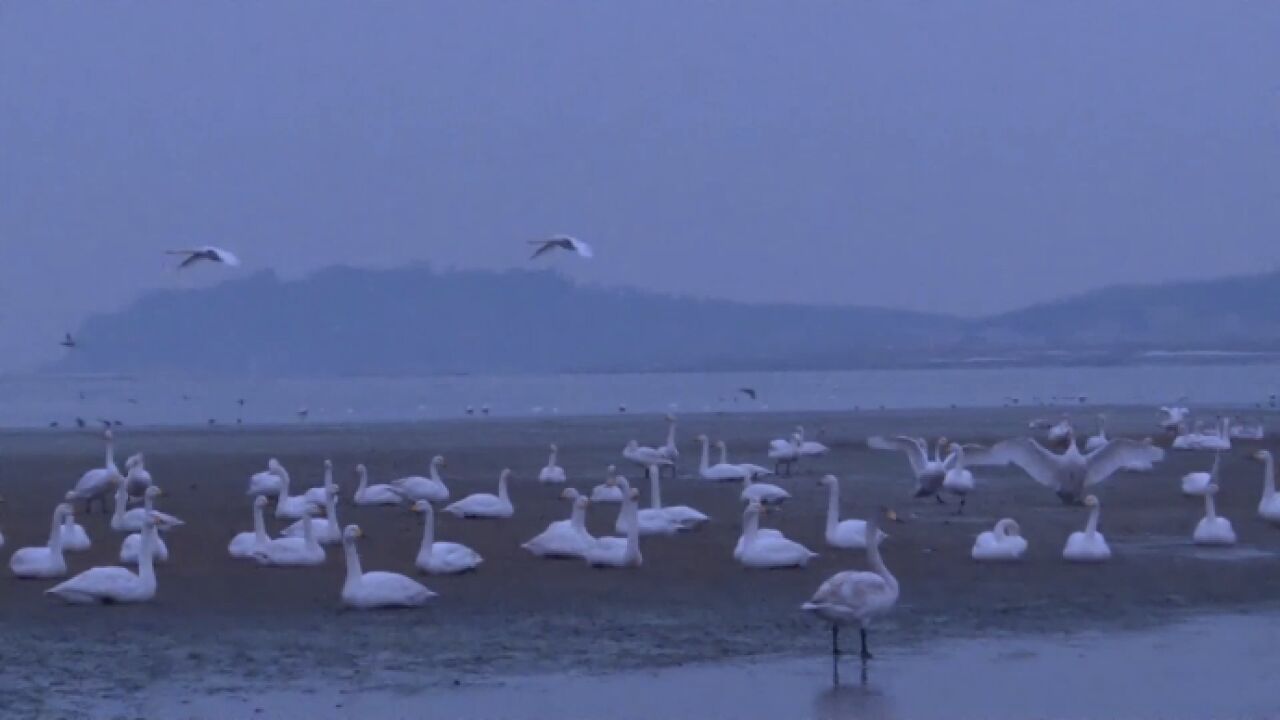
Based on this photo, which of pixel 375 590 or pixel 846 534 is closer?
pixel 375 590

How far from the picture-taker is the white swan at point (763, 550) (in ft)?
62.4

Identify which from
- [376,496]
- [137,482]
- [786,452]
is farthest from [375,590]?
[786,452]

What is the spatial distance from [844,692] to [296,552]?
7.60m

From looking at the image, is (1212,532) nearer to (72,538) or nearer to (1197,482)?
(1197,482)

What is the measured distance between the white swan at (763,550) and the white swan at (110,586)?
5.26 metres

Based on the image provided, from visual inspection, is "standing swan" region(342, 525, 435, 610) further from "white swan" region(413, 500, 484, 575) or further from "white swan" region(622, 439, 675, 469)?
"white swan" region(622, 439, 675, 469)

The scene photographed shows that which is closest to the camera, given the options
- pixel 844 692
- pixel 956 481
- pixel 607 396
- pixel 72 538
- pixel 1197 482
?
pixel 844 692

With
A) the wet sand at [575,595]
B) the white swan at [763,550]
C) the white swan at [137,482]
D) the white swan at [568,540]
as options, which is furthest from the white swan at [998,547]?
the white swan at [137,482]

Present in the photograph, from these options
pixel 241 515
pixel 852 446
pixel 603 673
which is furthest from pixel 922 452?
pixel 852 446

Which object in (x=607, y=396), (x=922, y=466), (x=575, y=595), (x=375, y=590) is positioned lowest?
(x=575, y=595)

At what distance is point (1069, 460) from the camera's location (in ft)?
76.7

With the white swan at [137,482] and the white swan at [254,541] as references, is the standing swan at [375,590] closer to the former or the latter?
the white swan at [254,541]

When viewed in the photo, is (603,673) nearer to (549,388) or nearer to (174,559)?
(174,559)

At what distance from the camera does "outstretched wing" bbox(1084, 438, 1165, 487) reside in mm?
23094
